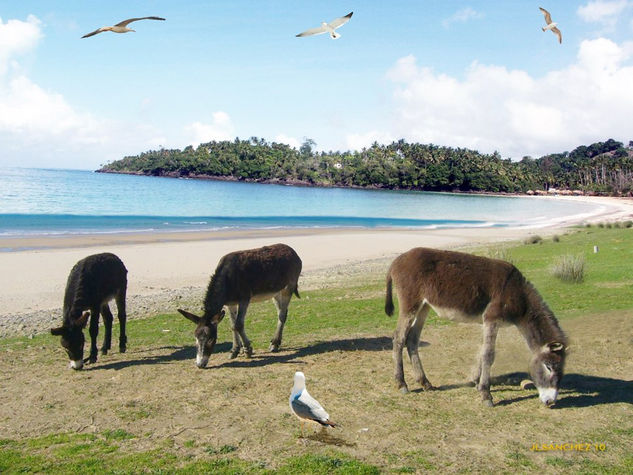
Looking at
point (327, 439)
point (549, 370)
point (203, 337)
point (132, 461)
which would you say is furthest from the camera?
point (203, 337)

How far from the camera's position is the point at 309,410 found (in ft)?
20.2

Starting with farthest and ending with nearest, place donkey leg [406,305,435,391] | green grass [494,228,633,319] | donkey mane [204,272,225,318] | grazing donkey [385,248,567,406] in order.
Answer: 1. green grass [494,228,633,319]
2. donkey mane [204,272,225,318]
3. donkey leg [406,305,435,391]
4. grazing donkey [385,248,567,406]

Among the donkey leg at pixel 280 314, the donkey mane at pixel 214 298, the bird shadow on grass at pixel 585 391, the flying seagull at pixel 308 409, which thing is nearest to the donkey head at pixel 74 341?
the donkey mane at pixel 214 298

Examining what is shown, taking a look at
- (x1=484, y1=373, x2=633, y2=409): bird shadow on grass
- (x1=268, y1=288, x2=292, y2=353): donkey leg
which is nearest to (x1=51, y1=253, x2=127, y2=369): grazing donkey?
(x1=268, y1=288, x2=292, y2=353): donkey leg

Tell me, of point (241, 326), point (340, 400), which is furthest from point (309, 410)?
point (241, 326)

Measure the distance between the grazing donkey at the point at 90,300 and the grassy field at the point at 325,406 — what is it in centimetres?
41

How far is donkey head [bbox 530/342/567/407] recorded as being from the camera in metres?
7.39

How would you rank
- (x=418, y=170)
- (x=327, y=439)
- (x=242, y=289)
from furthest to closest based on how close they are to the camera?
(x=418, y=170)
(x=242, y=289)
(x=327, y=439)

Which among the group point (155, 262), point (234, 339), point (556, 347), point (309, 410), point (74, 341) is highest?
point (556, 347)

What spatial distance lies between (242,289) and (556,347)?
561 centimetres

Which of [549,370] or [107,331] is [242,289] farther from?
[549,370]

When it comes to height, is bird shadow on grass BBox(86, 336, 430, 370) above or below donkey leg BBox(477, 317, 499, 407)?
below

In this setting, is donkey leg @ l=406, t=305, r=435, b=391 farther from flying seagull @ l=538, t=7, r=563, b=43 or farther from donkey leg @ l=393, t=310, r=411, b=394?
flying seagull @ l=538, t=7, r=563, b=43

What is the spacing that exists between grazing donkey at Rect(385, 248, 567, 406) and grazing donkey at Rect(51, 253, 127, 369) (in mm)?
5704
